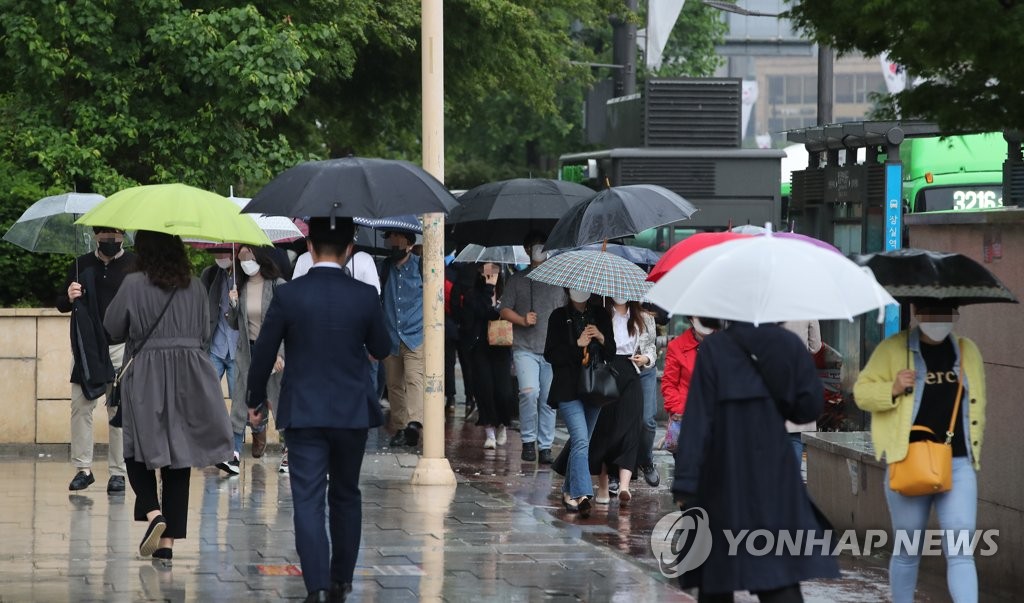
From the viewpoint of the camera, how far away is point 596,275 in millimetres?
10508

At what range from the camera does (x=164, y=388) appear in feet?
28.6

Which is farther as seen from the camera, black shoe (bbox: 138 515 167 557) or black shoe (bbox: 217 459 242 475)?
black shoe (bbox: 217 459 242 475)

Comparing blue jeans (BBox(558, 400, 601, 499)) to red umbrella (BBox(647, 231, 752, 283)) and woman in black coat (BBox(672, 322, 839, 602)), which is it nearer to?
red umbrella (BBox(647, 231, 752, 283))

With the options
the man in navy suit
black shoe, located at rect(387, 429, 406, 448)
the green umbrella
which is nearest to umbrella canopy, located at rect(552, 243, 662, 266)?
black shoe, located at rect(387, 429, 406, 448)

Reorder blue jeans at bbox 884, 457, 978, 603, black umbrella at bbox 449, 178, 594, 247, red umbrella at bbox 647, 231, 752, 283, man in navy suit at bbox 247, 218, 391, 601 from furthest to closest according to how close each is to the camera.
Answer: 1. black umbrella at bbox 449, 178, 594, 247
2. red umbrella at bbox 647, 231, 752, 283
3. man in navy suit at bbox 247, 218, 391, 601
4. blue jeans at bbox 884, 457, 978, 603

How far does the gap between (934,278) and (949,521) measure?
3.32 ft

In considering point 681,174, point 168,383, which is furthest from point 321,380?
point 681,174

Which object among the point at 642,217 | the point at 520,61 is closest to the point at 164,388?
the point at 642,217

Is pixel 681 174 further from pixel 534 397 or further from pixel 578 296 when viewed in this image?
pixel 578 296

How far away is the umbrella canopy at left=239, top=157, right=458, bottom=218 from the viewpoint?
7.87 meters

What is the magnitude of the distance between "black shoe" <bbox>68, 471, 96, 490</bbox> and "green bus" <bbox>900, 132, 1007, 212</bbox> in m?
9.17

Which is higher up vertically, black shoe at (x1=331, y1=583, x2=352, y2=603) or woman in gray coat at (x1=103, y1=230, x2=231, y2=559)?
woman in gray coat at (x1=103, y1=230, x2=231, y2=559)

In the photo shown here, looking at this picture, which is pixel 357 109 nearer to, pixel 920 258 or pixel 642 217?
pixel 642 217

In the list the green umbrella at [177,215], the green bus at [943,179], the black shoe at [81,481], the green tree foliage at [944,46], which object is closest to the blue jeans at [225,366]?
the black shoe at [81,481]
